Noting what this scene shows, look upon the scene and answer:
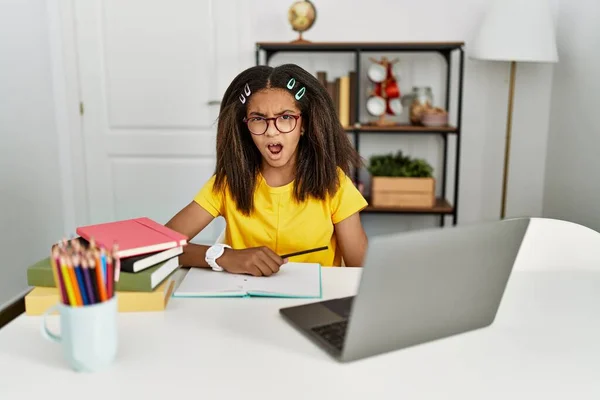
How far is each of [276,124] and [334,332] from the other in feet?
2.12

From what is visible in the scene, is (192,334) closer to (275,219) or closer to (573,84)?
(275,219)

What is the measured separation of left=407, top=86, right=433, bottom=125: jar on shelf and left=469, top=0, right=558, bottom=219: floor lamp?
0.37 m

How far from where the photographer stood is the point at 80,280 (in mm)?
Result: 861

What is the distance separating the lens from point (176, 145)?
348 cm

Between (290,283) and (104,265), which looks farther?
(290,283)

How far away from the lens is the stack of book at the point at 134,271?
3.65 ft

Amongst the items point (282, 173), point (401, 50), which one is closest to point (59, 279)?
point (282, 173)

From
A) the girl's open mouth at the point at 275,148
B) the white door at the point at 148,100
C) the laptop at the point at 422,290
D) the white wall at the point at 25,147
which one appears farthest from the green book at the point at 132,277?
the white door at the point at 148,100

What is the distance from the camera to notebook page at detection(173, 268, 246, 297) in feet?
3.94

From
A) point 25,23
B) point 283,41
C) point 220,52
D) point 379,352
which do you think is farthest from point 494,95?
point 379,352

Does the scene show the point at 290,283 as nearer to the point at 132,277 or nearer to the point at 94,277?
the point at 132,277

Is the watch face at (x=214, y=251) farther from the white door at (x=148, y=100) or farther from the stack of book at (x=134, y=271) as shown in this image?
the white door at (x=148, y=100)

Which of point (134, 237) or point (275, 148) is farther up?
point (275, 148)

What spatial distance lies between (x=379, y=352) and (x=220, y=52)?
2.70 m
